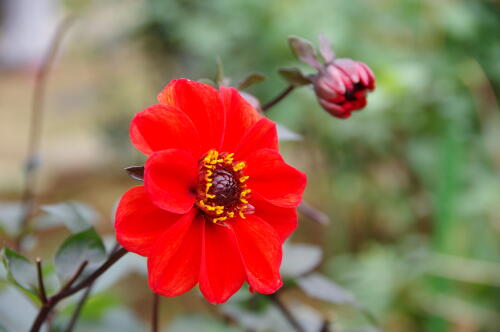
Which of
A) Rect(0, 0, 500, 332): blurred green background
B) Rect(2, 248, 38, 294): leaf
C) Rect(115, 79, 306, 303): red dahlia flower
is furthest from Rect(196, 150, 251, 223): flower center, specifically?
Rect(0, 0, 500, 332): blurred green background

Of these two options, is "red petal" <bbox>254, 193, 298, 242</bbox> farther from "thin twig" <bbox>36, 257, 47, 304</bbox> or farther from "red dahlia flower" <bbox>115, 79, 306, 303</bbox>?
"thin twig" <bbox>36, 257, 47, 304</bbox>

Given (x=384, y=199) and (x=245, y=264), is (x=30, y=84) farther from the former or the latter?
(x=245, y=264)

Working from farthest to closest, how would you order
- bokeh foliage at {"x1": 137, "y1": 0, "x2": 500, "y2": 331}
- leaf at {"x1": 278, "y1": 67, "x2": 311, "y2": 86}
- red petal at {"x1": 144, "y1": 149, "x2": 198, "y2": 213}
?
bokeh foliage at {"x1": 137, "y1": 0, "x2": 500, "y2": 331}
leaf at {"x1": 278, "y1": 67, "x2": 311, "y2": 86}
red petal at {"x1": 144, "y1": 149, "x2": 198, "y2": 213}

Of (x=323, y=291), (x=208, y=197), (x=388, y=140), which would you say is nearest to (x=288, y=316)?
(x=323, y=291)

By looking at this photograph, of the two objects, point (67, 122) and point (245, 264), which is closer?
point (245, 264)

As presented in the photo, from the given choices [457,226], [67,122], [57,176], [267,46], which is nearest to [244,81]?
[457,226]

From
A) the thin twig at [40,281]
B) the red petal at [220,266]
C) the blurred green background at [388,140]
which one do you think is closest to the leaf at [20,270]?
the thin twig at [40,281]

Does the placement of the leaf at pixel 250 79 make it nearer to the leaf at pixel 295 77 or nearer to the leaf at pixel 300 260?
the leaf at pixel 295 77
